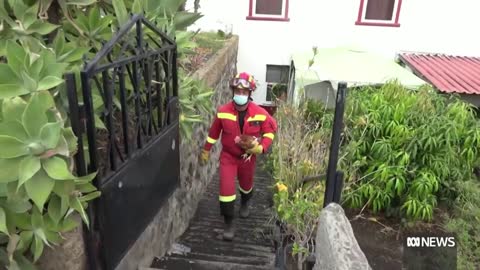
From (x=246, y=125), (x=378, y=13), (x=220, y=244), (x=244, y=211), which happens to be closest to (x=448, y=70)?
(x=378, y=13)

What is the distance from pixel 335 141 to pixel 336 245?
538 mm

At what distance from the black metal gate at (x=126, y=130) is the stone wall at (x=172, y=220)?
0.10 m

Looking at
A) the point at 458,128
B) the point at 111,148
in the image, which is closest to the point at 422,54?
the point at 458,128

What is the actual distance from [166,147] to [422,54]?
30.9 feet

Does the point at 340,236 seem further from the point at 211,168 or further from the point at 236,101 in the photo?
the point at 211,168

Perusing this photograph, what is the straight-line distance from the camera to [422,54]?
33.4ft

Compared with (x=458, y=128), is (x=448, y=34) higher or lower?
higher

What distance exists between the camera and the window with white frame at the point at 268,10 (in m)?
10.3

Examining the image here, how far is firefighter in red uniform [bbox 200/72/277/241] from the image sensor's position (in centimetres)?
395

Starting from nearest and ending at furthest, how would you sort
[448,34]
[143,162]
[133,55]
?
[133,55] → [143,162] → [448,34]

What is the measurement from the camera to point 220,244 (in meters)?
4.20

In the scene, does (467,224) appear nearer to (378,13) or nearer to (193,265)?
(193,265)

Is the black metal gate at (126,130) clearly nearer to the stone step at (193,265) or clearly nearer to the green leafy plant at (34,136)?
the green leafy plant at (34,136)

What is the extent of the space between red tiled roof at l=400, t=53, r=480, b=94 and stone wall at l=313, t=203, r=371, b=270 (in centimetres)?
629
